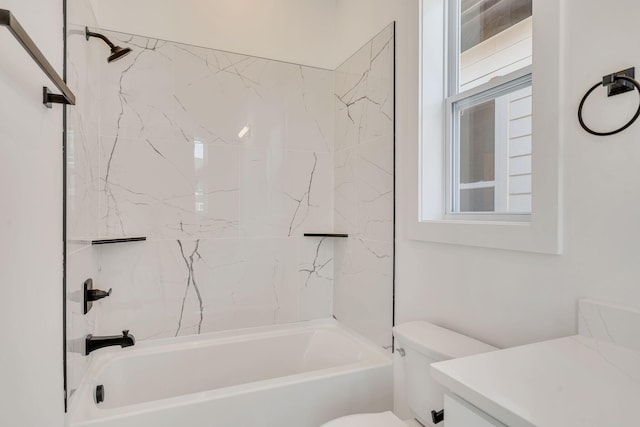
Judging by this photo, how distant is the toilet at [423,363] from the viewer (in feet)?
3.87

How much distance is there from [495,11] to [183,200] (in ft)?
6.09

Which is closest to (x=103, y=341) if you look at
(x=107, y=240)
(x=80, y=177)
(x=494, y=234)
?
(x=107, y=240)

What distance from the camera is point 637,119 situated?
833 millimetres

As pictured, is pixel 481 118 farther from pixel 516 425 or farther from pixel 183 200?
pixel 183 200

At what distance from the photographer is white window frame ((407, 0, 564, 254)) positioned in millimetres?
1016

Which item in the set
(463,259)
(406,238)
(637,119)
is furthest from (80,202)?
(637,119)

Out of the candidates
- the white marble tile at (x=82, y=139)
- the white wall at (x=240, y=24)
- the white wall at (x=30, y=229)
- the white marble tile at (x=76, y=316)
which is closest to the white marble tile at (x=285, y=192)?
the white wall at (x=240, y=24)

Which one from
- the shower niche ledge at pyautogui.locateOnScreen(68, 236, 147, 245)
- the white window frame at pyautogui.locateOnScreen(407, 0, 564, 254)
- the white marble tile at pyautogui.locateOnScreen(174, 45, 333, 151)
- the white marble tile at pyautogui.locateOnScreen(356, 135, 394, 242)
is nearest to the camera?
the white window frame at pyautogui.locateOnScreen(407, 0, 564, 254)

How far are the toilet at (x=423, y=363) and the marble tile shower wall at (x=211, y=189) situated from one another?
1.11 meters

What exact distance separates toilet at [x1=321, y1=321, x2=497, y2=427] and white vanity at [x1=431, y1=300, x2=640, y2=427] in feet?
1.10

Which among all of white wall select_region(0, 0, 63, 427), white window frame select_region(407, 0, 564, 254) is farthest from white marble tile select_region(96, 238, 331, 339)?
white window frame select_region(407, 0, 564, 254)

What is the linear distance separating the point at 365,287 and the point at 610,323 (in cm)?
127

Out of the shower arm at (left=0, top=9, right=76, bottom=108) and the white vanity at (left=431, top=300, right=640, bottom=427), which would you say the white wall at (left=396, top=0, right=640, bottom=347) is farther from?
the shower arm at (left=0, top=9, right=76, bottom=108)

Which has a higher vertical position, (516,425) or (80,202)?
(80,202)
